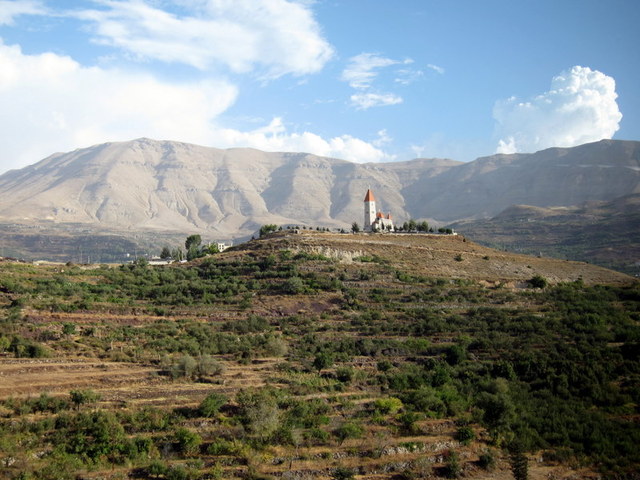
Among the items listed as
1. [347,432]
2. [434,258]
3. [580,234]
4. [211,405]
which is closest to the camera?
[347,432]

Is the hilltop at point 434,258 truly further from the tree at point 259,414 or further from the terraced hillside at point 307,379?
the tree at point 259,414

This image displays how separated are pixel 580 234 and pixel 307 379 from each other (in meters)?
151

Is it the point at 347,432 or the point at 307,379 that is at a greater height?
the point at 307,379

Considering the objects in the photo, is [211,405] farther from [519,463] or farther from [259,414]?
[519,463]

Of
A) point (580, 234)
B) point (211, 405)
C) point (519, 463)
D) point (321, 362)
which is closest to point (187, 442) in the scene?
point (211, 405)

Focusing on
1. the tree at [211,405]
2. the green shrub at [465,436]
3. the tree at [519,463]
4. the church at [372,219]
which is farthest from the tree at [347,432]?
the church at [372,219]

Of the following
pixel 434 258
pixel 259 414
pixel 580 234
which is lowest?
pixel 259 414

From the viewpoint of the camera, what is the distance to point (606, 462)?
822 inches

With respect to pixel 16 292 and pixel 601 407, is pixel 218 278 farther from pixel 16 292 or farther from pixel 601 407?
pixel 601 407

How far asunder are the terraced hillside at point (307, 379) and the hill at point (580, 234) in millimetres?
79332

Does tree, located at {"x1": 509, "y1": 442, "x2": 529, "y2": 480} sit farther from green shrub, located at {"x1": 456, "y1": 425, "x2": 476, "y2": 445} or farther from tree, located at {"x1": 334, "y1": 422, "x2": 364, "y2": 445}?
tree, located at {"x1": 334, "y1": 422, "x2": 364, "y2": 445}

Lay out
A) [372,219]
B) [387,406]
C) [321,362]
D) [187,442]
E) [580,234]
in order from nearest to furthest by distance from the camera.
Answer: [187,442], [387,406], [321,362], [372,219], [580,234]

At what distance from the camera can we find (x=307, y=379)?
26.6 m

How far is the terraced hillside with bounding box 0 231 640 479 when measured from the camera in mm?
19500
